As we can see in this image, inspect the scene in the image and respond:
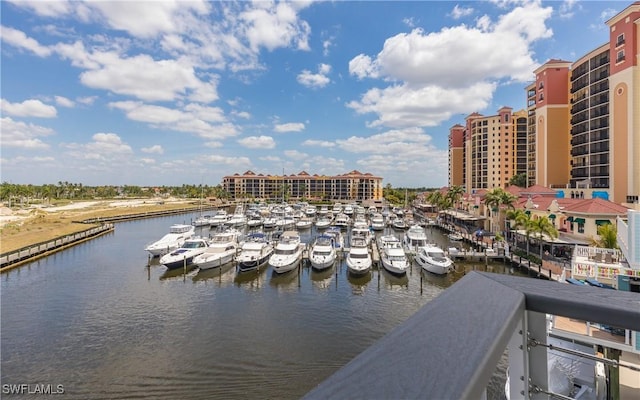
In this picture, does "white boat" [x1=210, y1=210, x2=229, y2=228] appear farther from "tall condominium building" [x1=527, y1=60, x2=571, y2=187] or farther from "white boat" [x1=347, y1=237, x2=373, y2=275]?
"tall condominium building" [x1=527, y1=60, x2=571, y2=187]

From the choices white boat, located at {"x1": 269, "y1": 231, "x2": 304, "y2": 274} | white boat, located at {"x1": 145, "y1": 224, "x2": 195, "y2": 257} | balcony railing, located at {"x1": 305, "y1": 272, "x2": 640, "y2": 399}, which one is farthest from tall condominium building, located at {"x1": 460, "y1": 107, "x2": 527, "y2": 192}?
balcony railing, located at {"x1": 305, "y1": 272, "x2": 640, "y2": 399}

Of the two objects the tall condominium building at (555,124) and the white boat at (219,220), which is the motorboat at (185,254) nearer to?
the white boat at (219,220)

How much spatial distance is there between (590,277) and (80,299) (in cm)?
3000

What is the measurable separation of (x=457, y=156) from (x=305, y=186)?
57836mm

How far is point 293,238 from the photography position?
3494cm

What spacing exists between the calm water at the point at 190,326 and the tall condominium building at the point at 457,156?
256 feet

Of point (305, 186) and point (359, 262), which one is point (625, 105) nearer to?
point (359, 262)

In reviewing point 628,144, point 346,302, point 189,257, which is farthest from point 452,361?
point 628,144

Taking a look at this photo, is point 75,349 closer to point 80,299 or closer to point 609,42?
point 80,299

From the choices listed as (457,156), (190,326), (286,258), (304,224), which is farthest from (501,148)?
(190,326)

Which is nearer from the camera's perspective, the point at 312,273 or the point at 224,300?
the point at 224,300

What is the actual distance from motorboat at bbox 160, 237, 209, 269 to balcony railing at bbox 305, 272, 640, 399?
30.5 meters

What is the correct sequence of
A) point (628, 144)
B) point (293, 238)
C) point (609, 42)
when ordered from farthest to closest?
point (609, 42), point (628, 144), point (293, 238)

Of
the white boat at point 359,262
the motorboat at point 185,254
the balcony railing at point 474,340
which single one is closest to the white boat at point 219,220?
the motorboat at point 185,254
